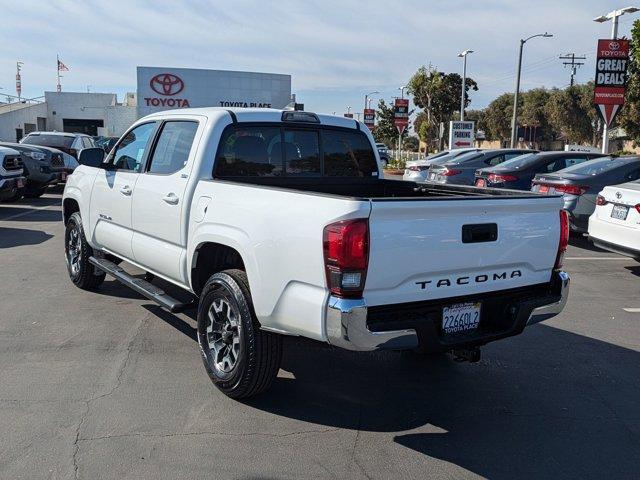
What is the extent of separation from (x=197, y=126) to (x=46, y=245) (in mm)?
6374

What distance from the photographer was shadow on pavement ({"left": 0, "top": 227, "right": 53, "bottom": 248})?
10559 mm

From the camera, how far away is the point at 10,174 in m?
13.5

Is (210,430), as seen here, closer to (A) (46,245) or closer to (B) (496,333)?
(B) (496,333)

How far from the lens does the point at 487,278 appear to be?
411cm

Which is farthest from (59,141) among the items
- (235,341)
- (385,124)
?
(385,124)

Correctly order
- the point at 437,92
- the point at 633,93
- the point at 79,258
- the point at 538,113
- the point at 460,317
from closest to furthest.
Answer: the point at 460,317 < the point at 79,258 < the point at 633,93 < the point at 437,92 < the point at 538,113

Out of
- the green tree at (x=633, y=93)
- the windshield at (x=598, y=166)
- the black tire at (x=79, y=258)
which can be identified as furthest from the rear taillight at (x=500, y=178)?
the black tire at (x=79, y=258)

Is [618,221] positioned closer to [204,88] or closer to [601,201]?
[601,201]

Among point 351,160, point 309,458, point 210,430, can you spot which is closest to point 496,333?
point 309,458

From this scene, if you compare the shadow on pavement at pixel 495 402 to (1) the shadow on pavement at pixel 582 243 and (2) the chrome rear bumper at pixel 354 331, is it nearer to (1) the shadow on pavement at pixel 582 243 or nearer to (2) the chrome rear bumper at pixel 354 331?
(2) the chrome rear bumper at pixel 354 331

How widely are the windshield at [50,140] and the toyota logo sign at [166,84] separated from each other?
40.2ft

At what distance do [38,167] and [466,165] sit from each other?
459 inches

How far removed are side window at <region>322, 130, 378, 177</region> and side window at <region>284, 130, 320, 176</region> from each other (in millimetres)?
93

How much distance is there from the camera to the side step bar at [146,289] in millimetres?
5016
